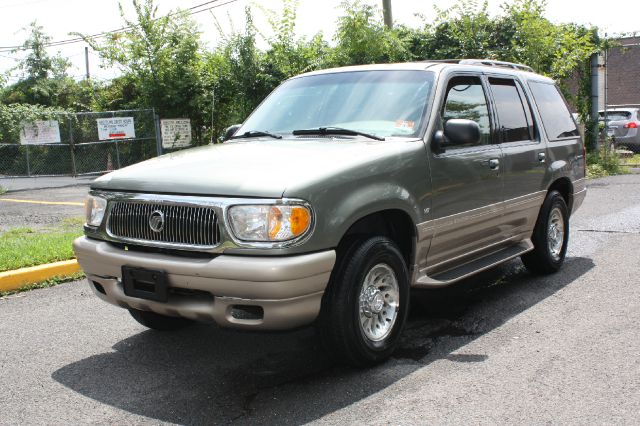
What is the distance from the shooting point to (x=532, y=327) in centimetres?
498

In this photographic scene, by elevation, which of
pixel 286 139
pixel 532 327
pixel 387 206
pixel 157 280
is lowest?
pixel 532 327

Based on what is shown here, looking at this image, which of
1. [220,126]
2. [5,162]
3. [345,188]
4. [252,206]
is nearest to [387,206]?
[345,188]

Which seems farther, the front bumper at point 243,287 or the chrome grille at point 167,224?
the chrome grille at point 167,224

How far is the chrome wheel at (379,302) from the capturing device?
4160 millimetres

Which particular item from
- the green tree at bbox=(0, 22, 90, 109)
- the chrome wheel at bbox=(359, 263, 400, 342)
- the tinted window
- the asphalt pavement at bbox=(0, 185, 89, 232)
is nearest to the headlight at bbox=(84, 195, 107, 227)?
the chrome wheel at bbox=(359, 263, 400, 342)

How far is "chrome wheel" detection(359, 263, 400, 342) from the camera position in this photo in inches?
164

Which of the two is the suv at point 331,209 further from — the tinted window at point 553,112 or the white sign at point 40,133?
the white sign at point 40,133

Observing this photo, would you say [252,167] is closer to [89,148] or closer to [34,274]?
[34,274]

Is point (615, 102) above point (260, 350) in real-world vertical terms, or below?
above

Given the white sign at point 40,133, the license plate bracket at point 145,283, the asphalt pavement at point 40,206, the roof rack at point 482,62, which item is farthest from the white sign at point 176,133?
the license plate bracket at point 145,283

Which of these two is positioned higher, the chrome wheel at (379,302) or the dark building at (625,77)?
the dark building at (625,77)

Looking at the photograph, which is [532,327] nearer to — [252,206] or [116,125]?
[252,206]

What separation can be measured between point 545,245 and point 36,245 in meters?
5.32

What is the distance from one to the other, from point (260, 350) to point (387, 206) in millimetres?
1337
